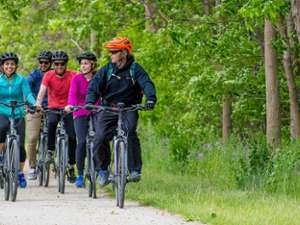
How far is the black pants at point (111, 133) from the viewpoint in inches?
540

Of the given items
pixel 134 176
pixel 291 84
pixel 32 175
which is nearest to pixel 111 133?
pixel 134 176

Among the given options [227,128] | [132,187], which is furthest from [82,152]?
[227,128]

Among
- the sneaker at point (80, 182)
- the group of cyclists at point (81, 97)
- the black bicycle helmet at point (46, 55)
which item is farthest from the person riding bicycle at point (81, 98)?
the black bicycle helmet at point (46, 55)

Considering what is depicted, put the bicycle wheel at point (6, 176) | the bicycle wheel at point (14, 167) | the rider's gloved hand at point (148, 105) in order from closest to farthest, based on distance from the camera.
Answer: the rider's gloved hand at point (148, 105) → the bicycle wheel at point (14, 167) → the bicycle wheel at point (6, 176)

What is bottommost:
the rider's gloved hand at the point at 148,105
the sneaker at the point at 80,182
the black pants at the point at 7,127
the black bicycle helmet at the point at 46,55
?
the sneaker at the point at 80,182

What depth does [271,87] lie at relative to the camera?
17578mm

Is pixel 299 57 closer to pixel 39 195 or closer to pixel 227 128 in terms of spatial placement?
pixel 227 128

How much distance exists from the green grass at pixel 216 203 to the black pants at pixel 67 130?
3.43 feet

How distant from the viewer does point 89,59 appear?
625 inches

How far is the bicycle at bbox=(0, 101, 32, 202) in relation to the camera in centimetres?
1420

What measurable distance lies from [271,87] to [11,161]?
487 cm

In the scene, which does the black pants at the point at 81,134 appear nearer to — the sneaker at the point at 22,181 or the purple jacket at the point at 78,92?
the purple jacket at the point at 78,92

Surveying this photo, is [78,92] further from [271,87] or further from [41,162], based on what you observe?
[271,87]

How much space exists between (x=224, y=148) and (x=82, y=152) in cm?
392
